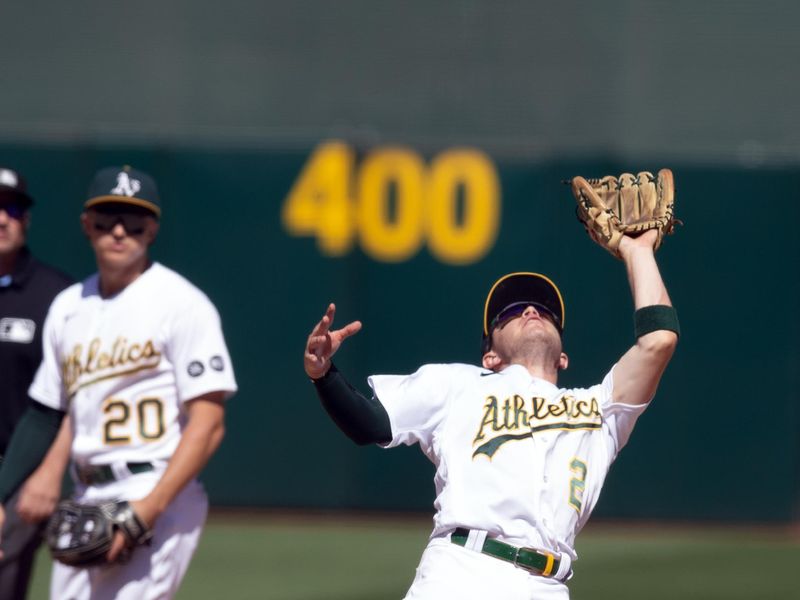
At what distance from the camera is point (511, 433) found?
3.73m

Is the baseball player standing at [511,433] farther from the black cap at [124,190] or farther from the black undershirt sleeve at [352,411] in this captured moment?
the black cap at [124,190]

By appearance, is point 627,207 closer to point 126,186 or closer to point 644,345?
point 644,345

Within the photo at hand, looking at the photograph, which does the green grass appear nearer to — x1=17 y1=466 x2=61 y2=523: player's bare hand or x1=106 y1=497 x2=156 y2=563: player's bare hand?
x1=17 y1=466 x2=61 y2=523: player's bare hand

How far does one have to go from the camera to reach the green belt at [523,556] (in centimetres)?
364

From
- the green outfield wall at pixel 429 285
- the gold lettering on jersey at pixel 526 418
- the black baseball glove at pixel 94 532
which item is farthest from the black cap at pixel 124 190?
the green outfield wall at pixel 429 285

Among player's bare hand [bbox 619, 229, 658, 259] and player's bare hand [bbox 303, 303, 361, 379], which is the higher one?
player's bare hand [bbox 619, 229, 658, 259]

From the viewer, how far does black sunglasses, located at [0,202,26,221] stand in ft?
17.3

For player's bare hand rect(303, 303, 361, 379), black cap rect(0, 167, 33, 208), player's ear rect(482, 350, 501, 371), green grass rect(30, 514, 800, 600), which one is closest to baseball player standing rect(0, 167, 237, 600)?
black cap rect(0, 167, 33, 208)

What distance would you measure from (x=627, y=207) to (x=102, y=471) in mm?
1839

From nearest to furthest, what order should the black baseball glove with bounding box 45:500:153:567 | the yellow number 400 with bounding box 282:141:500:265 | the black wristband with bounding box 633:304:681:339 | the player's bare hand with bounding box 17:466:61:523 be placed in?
1. the black wristband with bounding box 633:304:681:339
2. the black baseball glove with bounding box 45:500:153:567
3. the player's bare hand with bounding box 17:466:61:523
4. the yellow number 400 with bounding box 282:141:500:265

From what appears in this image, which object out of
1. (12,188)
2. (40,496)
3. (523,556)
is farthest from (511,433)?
(12,188)

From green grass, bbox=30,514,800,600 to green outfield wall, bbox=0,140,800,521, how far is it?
0.27 metres

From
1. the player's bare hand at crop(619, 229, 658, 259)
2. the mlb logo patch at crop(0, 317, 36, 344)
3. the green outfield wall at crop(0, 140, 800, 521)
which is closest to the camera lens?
the player's bare hand at crop(619, 229, 658, 259)

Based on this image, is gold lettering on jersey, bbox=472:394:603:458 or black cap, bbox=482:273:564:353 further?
black cap, bbox=482:273:564:353
